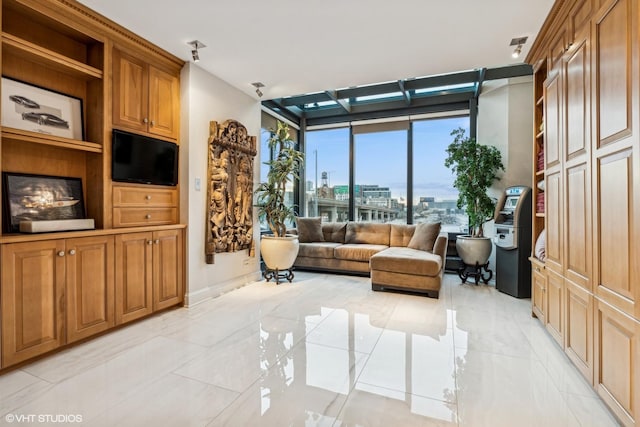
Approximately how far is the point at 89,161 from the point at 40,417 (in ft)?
6.68

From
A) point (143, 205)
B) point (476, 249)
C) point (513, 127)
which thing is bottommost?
point (476, 249)

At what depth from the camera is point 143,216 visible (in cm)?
307

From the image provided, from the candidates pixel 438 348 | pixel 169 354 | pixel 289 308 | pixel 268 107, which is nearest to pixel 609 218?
pixel 438 348

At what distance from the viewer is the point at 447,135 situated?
5.54 m

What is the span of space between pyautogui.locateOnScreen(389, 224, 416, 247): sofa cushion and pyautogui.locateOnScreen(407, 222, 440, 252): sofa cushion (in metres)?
0.26

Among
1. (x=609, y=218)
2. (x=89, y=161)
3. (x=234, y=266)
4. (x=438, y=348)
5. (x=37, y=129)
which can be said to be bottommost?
(x=438, y=348)

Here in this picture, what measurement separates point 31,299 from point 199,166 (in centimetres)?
193

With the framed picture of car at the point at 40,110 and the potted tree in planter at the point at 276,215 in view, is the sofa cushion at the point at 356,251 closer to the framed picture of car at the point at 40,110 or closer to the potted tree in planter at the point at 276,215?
the potted tree in planter at the point at 276,215

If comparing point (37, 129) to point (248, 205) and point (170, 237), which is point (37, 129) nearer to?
point (170, 237)

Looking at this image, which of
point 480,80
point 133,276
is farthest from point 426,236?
point 133,276

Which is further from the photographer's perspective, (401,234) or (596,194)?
(401,234)

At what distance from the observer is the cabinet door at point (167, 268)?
3.08 metres

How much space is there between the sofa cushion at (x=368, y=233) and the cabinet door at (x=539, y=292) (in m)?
2.55

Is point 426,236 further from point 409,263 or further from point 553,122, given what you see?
point 553,122
